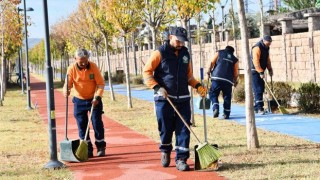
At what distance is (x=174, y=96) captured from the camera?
7.64 m

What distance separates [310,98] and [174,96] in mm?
6924

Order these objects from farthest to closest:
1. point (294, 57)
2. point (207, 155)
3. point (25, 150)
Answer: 1. point (294, 57)
2. point (25, 150)
3. point (207, 155)

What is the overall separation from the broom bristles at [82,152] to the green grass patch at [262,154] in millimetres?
1630

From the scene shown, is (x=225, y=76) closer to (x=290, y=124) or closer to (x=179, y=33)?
(x=290, y=124)

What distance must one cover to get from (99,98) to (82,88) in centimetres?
41

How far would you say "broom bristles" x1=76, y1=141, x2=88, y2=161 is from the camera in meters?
8.46

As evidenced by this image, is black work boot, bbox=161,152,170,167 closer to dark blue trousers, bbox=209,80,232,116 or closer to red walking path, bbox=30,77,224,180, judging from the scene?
red walking path, bbox=30,77,224,180

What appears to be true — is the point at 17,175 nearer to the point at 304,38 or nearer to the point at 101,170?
the point at 101,170

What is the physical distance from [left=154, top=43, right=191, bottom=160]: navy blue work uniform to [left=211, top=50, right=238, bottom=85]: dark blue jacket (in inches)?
233

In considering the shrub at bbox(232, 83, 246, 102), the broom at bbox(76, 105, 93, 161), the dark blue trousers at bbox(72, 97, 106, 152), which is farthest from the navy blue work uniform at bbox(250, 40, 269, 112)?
the broom at bbox(76, 105, 93, 161)

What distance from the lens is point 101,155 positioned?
30.0ft

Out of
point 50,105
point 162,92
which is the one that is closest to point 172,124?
point 162,92

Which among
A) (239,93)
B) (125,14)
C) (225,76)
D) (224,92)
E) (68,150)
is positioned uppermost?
(125,14)

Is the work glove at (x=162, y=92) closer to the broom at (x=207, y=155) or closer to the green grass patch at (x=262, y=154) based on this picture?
the broom at (x=207, y=155)
